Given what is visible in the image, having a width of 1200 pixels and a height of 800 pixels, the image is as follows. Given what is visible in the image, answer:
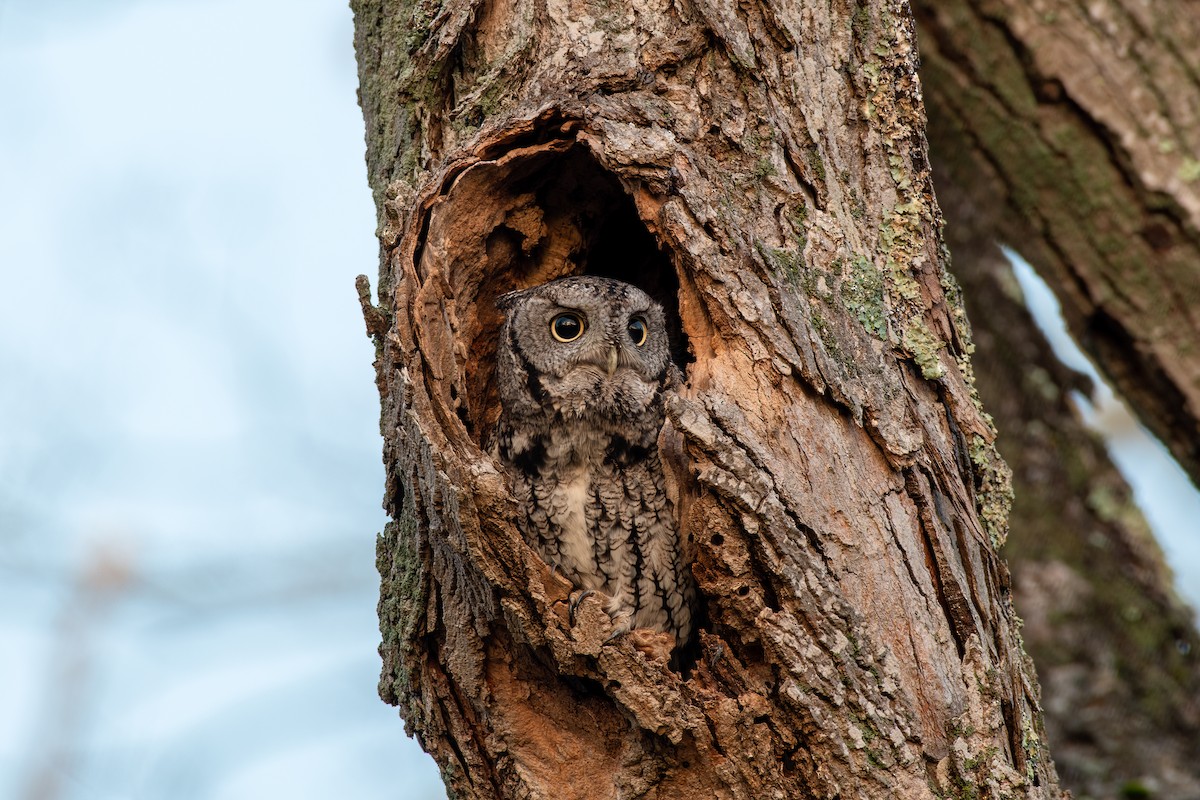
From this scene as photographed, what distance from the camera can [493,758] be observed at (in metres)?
2.55

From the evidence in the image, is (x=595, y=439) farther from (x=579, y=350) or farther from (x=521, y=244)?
(x=521, y=244)

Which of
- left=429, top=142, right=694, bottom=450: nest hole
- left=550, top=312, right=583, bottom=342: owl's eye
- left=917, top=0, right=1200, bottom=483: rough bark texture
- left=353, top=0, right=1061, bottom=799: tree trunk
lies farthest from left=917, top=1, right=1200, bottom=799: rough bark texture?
left=550, top=312, right=583, bottom=342: owl's eye

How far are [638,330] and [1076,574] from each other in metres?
1.90

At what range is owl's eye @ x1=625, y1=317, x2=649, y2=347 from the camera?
326 centimetres

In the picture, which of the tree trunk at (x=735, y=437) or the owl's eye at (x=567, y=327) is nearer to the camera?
the tree trunk at (x=735, y=437)

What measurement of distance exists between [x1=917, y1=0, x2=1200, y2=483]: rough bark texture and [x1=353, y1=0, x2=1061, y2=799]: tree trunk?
70 cm

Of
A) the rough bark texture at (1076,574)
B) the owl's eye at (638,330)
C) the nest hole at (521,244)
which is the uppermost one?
the nest hole at (521,244)

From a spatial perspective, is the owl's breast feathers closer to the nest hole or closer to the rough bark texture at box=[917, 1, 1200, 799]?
the nest hole

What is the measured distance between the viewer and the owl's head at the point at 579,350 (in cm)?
318

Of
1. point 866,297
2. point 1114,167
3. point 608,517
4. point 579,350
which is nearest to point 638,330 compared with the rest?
point 579,350

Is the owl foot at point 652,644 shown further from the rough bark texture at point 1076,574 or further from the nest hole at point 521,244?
the rough bark texture at point 1076,574

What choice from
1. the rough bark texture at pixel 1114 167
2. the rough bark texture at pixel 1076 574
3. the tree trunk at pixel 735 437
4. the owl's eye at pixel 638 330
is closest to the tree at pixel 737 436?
the tree trunk at pixel 735 437

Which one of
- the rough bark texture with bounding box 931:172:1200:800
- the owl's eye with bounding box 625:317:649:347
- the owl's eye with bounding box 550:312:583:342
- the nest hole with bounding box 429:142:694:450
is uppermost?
the nest hole with bounding box 429:142:694:450

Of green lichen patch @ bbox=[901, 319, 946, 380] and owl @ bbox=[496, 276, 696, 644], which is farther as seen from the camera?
owl @ bbox=[496, 276, 696, 644]
